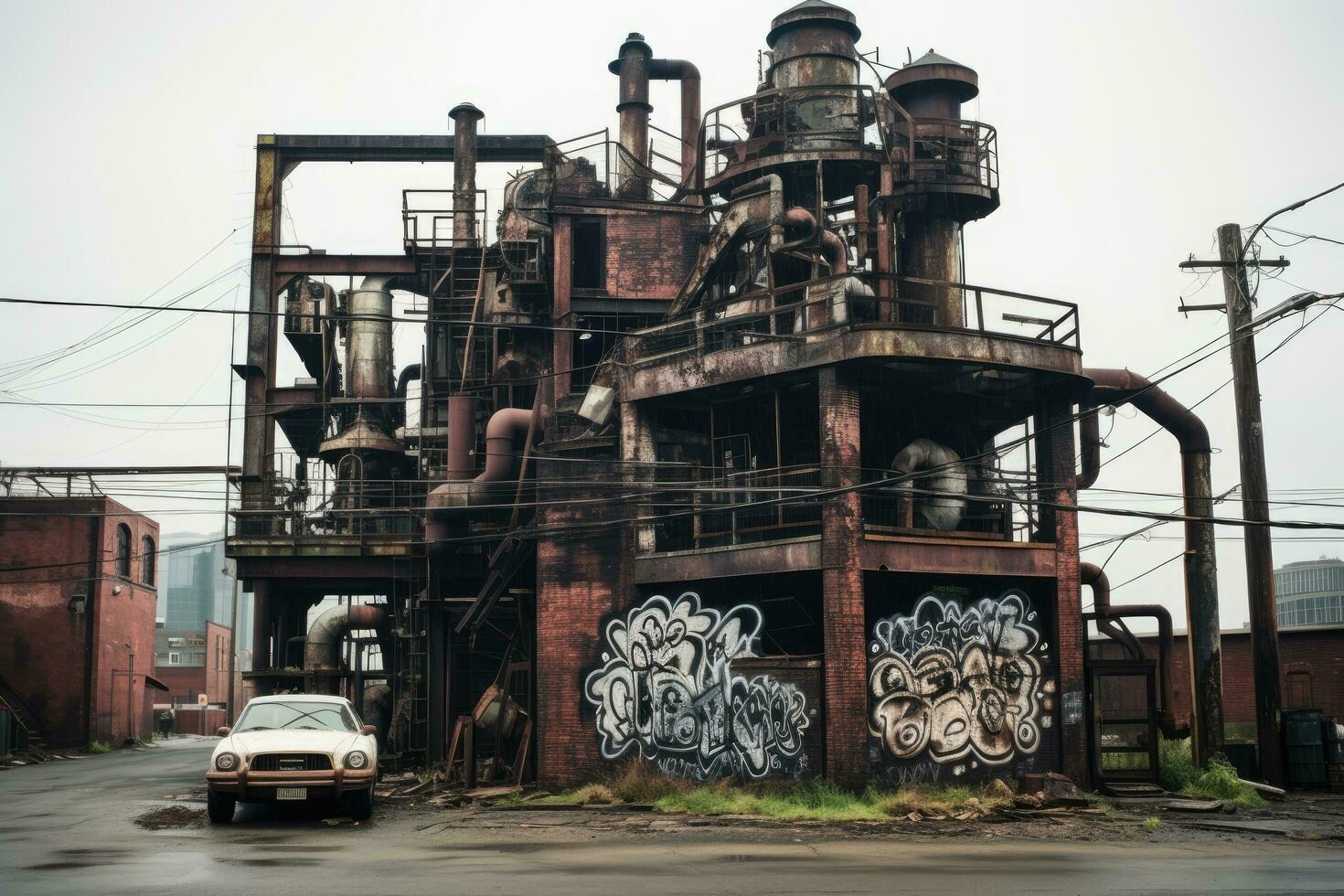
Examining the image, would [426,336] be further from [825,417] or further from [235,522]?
[825,417]

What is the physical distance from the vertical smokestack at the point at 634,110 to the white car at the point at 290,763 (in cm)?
2064

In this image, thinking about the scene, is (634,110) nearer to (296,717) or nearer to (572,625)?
(572,625)

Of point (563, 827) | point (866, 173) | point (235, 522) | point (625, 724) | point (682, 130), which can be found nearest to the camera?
point (563, 827)

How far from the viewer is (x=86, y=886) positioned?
464 inches

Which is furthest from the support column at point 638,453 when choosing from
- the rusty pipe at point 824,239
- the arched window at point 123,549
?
the arched window at point 123,549

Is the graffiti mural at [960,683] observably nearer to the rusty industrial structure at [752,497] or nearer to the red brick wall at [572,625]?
the rusty industrial structure at [752,497]

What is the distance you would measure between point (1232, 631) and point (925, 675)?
21086 mm

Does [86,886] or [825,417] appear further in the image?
[825,417]

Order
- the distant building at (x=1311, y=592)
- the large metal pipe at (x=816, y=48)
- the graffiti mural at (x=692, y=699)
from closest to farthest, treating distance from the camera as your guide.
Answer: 1. the graffiti mural at (x=692, y=699)
2. the large metal pipe at (x=816, y=48)
3. the distant building at (x=1311, y=592)

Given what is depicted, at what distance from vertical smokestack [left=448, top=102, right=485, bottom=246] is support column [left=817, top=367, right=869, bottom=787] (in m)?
19.4

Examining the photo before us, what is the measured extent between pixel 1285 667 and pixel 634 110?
23442 mm

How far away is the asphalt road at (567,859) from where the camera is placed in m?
11.9

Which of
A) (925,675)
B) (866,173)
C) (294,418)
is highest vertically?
(866,173)

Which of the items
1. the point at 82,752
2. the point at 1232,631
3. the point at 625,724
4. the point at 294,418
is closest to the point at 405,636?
the point at 625,724
